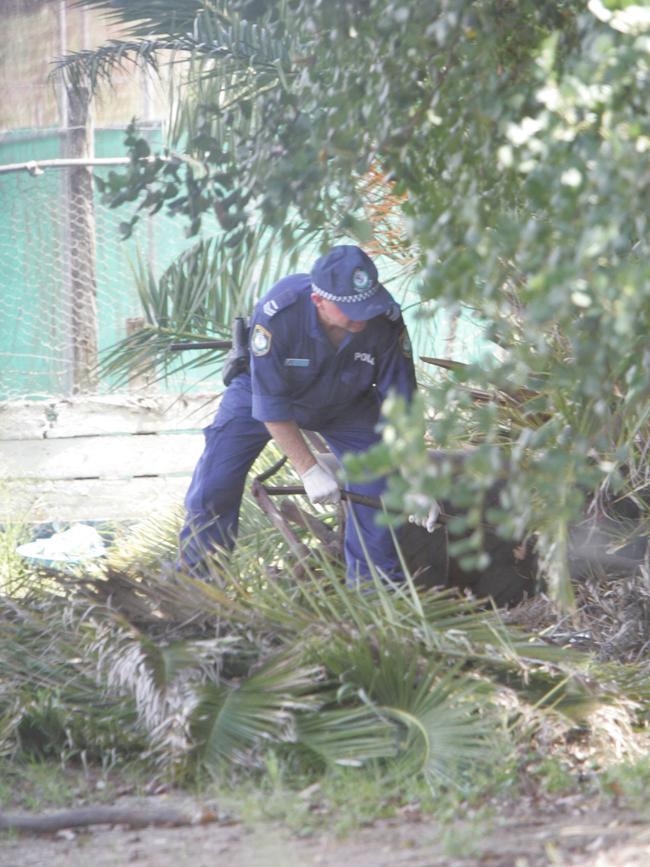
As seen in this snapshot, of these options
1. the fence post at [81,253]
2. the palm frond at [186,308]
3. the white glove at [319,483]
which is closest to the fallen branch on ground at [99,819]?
the white glove at [319,483]

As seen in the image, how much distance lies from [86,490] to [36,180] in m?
1.77

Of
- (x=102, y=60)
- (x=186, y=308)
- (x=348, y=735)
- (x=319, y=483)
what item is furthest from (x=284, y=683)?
(x=102, y=60)

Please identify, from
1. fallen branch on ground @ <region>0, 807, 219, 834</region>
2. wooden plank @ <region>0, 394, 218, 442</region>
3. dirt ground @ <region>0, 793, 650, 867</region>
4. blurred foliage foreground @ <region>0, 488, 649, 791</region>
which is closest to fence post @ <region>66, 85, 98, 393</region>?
wooden plank @ <region>0, 394, 218, 442</region>

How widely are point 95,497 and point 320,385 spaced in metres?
2.67

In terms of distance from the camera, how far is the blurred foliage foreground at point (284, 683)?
3473mm

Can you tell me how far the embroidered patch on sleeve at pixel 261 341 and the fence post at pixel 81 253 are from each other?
2194 millimetres

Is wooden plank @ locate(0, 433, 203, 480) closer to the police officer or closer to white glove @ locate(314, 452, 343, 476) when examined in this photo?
the police officer

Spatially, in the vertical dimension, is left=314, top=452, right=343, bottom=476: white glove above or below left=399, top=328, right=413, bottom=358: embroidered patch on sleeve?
below

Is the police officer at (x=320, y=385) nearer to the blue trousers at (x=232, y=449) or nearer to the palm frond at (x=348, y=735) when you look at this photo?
the blue trousers at (x=232, y=449)

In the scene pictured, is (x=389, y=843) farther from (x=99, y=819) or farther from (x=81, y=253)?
(x=81, y=253)

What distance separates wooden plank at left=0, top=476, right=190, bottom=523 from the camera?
7066 millimetres

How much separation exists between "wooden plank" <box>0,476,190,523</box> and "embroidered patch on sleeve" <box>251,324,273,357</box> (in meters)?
2.46

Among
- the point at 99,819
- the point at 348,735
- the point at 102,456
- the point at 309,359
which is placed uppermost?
the point at 309,359

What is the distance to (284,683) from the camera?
3.59 meters
